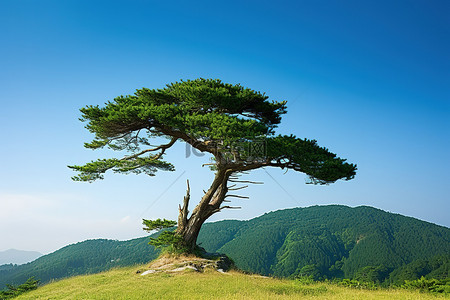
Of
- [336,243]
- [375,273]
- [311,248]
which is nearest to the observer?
[375,273]

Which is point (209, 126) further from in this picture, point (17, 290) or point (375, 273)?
point (375, 273)

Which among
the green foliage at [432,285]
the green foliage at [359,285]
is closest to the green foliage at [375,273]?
the green foliage at [359,285]

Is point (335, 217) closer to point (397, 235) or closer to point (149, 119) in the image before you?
point (397, 235)

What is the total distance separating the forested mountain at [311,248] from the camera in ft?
227

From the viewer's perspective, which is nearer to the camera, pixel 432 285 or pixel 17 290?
pixel 432 285

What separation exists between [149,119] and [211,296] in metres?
7.26

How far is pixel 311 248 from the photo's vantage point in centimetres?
9044

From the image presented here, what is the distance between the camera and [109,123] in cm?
1254

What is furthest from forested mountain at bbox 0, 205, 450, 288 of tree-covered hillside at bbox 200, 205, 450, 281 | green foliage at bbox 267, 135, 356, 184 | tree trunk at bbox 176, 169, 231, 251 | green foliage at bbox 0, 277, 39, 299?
green foliage at bbox 267, 135, 356, 184

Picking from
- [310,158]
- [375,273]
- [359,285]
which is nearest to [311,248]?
[375,273]

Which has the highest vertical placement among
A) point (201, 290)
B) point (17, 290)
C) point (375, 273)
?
point (201, 290)

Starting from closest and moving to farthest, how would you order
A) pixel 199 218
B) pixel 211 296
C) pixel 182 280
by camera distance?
pixel 211 296 → pixel 182 280 → pixel 199 218

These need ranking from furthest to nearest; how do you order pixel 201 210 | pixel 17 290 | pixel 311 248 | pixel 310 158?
pixel 311 248, pixel 201 210, pixel 17 290, pixel 310 158

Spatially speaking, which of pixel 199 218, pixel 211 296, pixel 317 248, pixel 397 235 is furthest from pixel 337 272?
pixel 211 296
